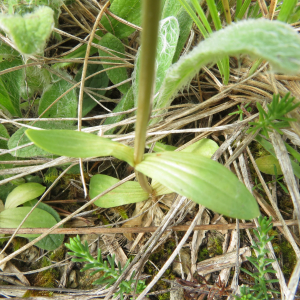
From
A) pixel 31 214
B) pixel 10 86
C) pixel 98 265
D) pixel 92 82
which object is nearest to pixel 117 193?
pixel 98 265

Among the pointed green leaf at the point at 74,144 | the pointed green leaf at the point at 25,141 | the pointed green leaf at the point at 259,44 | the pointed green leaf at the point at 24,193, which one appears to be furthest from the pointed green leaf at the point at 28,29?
the pointed green leaf at the point at 24,193

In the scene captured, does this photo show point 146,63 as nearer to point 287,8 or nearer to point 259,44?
point 259,44

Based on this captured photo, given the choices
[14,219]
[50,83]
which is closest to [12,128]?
[50,83]

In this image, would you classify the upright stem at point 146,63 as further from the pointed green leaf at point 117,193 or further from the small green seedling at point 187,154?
the pointed green leaf at point 117,193

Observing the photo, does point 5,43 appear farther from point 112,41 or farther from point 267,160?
point 267,160

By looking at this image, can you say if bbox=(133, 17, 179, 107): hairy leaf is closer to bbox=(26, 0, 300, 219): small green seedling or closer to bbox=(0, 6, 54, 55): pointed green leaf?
bbox=(26, 0, 300, 219): small green seedling

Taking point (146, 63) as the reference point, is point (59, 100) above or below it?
below

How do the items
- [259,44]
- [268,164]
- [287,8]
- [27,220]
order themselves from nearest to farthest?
1. [259,44]
2. [287,8]
3. [268,164]
4. [27,220]
